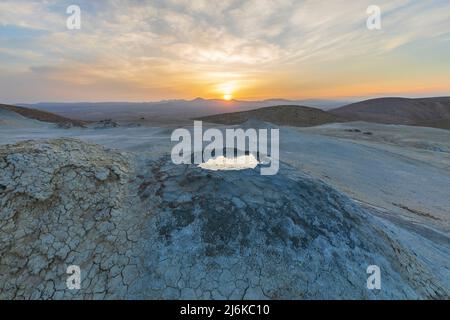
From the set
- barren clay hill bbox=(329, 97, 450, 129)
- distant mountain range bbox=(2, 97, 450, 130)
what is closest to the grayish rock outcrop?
distant mountain range bbox=(2, 97, 450, 130)

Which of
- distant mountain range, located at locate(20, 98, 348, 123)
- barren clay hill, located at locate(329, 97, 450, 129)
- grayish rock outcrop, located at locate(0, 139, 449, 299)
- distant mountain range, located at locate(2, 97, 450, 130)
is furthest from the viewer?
distant mountain range, located at locate(20, 98, 348, 123)

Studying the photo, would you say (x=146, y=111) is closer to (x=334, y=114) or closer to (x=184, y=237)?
(x=334, y=114)

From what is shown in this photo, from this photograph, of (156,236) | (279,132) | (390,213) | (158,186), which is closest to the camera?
(156,236)

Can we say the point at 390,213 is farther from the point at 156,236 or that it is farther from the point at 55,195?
the point at 55,195

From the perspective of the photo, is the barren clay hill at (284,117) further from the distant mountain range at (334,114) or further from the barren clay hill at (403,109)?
the barren clay hill at (403,109)

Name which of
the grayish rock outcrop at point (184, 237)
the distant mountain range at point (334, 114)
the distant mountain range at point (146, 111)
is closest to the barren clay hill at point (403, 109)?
the distant mountain range at point (334, 114)

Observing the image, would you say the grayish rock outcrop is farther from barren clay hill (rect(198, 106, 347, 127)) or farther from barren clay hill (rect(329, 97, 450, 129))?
barren clay hill (rect(329, 97, 450, 129))
